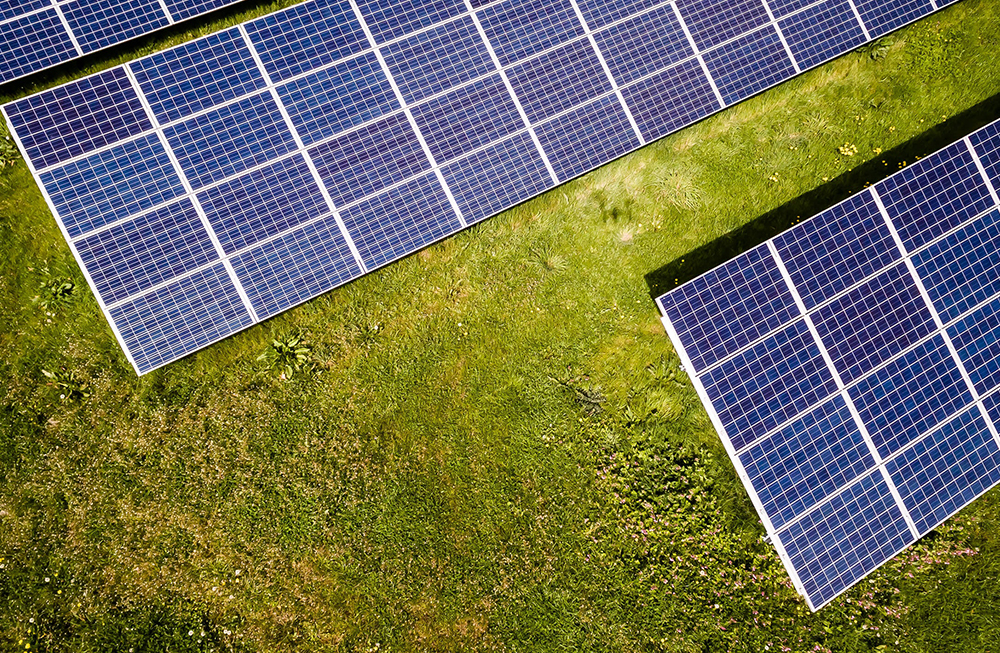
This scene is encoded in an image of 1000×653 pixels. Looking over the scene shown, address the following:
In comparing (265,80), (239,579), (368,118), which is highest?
(265,80)

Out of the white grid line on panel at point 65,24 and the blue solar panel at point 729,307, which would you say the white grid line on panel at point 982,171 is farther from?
A: the white grid line on panel at point 65,24

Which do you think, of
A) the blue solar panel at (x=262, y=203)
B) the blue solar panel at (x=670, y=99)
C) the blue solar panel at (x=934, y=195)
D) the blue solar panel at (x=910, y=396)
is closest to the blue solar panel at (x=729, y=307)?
the blue solar panel at (x=910, y=396)

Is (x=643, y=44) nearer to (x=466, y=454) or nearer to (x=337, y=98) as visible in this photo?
(x=337, y=98)

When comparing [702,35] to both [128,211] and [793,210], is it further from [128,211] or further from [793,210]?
[128,211]

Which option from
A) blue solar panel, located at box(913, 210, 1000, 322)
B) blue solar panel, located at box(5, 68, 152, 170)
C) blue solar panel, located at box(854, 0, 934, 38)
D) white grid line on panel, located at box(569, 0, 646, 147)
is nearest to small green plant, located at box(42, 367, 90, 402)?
blue solar panel, located at box(5, 68, 152, 170)

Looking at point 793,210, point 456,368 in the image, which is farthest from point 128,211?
point 793,210

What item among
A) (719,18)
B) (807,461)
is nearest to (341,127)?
(719,18)
